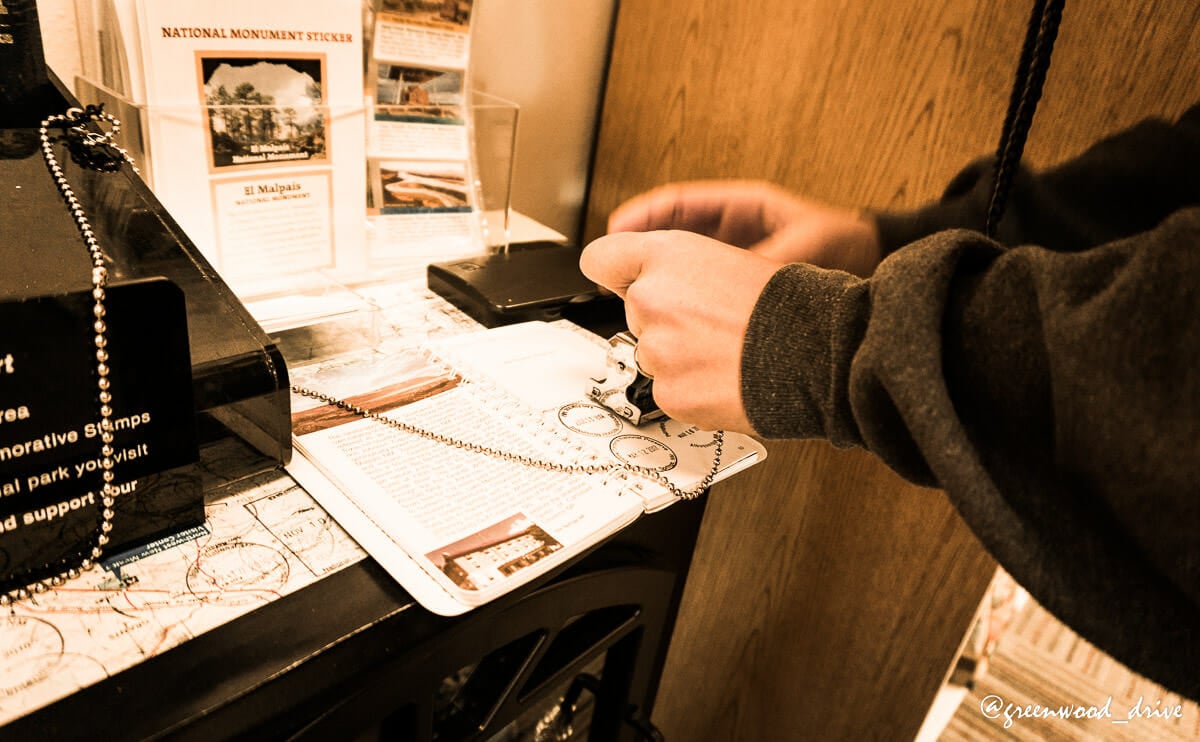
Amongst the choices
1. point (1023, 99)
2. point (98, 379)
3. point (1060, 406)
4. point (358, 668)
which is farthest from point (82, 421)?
point (1023, 99)

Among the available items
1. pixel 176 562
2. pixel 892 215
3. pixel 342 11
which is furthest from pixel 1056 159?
pixel 176 562

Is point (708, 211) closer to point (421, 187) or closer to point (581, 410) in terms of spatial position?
point (581, 410)

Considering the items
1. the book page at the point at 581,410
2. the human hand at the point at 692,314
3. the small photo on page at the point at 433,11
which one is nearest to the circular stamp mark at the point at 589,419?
the book page at the point at 581,410

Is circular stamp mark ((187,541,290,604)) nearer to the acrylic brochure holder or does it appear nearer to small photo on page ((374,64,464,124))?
the acrylic brochure holder

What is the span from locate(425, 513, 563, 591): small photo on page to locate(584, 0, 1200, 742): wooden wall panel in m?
0.52

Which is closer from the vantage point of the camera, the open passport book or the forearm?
the forearm

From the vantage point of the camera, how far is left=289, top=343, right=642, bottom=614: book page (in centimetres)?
45

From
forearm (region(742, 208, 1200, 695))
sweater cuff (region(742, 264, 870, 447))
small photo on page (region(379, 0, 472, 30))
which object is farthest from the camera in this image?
small photo on page (region(379, 0, 472, 30))

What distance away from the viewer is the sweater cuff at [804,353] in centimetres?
41

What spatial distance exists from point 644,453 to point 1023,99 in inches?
17.2

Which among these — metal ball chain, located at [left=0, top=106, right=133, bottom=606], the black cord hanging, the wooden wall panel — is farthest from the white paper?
the black cord hanging

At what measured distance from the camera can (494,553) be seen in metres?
0.47

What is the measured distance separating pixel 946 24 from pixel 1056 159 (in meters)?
0.17

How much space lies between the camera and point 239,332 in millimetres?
488
